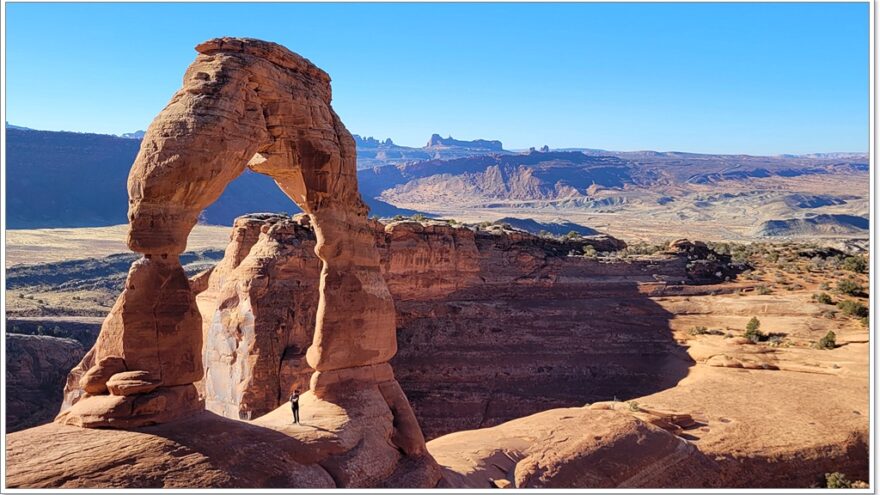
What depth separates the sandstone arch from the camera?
11.2 m

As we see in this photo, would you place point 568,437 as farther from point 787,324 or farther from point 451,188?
point 451,188

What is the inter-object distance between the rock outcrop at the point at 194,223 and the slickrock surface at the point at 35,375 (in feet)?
29.3

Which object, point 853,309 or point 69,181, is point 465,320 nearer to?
point 853,309

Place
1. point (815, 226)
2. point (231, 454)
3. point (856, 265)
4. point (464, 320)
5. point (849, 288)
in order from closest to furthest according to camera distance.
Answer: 1. point (231, 454)
2. point (464, 320)
3. point (849, 288)
4. point (856, 265)
5. point (815, 226)

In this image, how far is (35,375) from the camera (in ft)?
91.2

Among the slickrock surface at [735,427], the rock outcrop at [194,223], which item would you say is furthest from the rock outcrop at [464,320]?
Answer: the rock outcrop at [194,223]

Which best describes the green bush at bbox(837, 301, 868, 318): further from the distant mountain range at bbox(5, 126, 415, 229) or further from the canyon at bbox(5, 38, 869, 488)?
the distant mountain range at bbox(5, 126, 415, 229)

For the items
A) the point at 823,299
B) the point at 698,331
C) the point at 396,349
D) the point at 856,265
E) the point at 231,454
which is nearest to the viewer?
the point at 231,454

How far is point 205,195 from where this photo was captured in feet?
38.8

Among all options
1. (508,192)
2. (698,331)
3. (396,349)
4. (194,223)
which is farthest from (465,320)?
(508,192)

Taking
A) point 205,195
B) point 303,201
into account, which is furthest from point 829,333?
point 205,195

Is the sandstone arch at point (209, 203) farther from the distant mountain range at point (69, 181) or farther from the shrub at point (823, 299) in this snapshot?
the distant mountain range at point (69, 181)

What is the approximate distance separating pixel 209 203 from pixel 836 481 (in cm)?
1568

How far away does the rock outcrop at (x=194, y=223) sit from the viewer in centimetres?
1122
